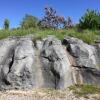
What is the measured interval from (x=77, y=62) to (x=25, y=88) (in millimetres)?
3056

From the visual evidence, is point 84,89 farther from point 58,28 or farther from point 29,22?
point 29,22

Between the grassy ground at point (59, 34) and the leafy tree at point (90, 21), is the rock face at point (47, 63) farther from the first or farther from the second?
the leafy tree at point (90, 21)

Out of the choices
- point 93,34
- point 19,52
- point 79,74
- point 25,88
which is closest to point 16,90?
point 25,88

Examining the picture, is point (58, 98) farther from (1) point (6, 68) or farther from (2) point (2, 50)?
(2) point (2, 50)

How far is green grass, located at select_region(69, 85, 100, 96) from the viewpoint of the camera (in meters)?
15.9

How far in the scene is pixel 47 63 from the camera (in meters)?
17.0

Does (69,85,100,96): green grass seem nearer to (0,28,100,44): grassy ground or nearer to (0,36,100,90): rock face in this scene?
(0,36,100,90): rock face

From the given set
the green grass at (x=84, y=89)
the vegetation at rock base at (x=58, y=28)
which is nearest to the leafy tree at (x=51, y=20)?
the vegetation at rock base at (x=58, y=28)

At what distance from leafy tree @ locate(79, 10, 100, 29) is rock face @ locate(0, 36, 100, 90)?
4.84 m

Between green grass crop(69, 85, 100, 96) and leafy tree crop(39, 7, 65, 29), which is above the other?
leafy tree crop(39, 7, 65, 29)

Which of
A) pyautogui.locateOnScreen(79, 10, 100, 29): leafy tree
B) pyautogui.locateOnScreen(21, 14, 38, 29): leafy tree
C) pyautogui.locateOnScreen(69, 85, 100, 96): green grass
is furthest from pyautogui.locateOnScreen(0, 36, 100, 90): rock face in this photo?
pyautogui.locateOnScreen(21, 14, 38, 29): leafy tree

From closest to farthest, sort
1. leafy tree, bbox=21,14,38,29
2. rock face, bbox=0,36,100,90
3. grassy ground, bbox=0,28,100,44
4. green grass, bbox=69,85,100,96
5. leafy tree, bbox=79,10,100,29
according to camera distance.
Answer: green grass, bbox=69,85,100,96
rock face, bbox=0,36,100,90
grassy ground, bbox=0,28,100,44
leafy tree, bbox=79,10,100,29
leafy tree, bbox=21,14,38,29

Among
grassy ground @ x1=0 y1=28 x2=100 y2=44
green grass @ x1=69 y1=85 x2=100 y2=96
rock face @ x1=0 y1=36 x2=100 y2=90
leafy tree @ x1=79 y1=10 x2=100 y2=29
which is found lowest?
green grass @ x1=69 y1=85 x2=100 y2=96

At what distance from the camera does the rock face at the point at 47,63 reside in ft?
53.8
